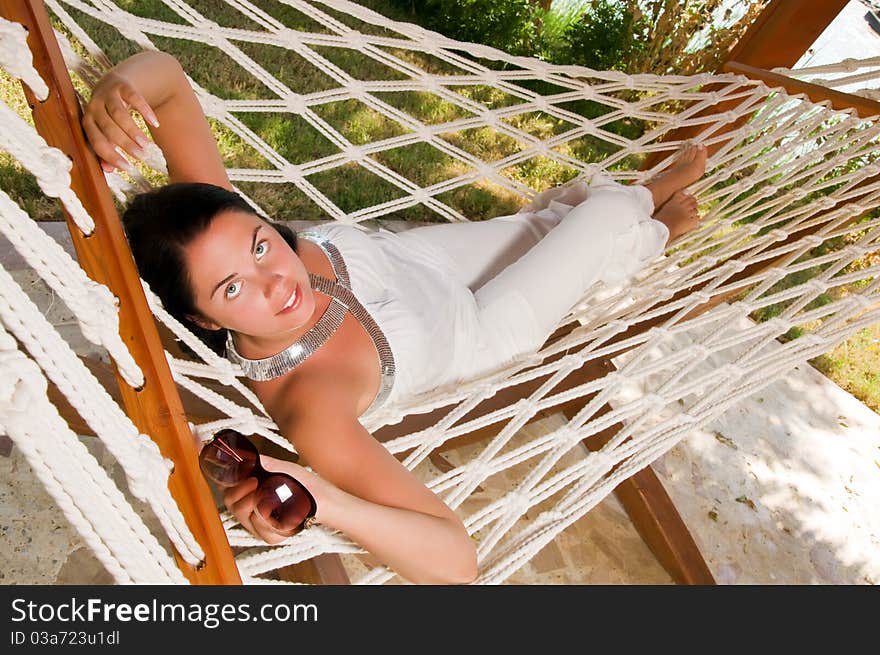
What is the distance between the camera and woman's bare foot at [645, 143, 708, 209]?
1600 millimetres

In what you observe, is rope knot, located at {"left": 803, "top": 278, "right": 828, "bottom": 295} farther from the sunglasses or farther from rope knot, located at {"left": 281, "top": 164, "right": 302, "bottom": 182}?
the sunglasses

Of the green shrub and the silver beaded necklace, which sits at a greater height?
the green shrub

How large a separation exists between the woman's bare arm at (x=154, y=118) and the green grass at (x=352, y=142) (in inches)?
40.3

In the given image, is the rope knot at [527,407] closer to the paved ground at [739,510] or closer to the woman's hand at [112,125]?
the paved ground at [739,510]

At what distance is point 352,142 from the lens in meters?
2.64

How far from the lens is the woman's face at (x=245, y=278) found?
86cm

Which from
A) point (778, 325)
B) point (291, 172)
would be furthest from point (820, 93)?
point (291, 172)

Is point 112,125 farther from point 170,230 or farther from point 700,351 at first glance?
point 700,351

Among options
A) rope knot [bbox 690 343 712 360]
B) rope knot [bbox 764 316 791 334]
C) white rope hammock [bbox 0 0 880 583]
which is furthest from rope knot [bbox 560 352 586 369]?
rope knot [bbox 764 316 791 334]

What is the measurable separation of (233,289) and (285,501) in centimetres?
30

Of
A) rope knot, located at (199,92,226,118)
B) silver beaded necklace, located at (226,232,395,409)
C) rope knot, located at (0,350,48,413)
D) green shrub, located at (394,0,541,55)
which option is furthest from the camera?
green shrub, located at (394,0,541,55)

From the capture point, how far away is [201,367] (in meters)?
0.98
